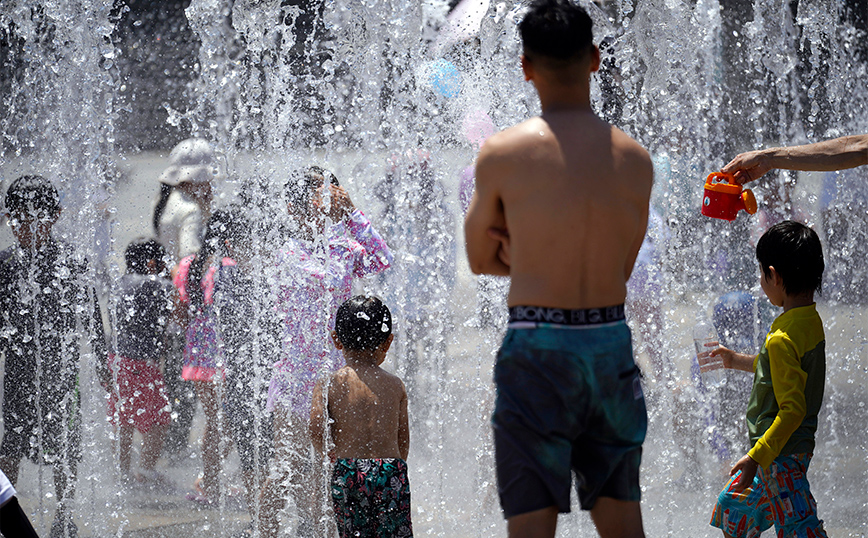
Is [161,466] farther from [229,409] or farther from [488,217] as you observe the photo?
[488,217]

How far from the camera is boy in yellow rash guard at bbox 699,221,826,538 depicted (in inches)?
93.0

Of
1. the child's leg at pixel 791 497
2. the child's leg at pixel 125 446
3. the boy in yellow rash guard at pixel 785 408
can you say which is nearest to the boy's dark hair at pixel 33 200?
the child's leg at pixel 125 446

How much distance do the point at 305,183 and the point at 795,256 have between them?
188 cm

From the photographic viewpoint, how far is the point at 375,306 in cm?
280

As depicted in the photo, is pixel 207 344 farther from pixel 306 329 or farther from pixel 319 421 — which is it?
pixel 319 421

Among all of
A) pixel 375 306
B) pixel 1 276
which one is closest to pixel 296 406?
pixel 375 306

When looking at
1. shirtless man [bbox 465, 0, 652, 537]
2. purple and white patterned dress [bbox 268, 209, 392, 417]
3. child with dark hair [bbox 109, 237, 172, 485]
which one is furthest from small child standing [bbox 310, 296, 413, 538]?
child with dark hair [bbox 109, 237, 172, 485]

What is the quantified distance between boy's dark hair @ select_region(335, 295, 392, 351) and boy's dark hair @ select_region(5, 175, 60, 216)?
5.55 feet

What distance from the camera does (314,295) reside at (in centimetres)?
330

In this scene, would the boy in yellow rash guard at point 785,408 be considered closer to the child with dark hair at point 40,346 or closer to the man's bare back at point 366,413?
the man's bare back at point 366,413

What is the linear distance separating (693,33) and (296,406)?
3.29m

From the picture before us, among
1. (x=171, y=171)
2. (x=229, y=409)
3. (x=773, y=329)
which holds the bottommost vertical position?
(x=229, y=409)

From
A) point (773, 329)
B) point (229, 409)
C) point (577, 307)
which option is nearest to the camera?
point (577, 307)

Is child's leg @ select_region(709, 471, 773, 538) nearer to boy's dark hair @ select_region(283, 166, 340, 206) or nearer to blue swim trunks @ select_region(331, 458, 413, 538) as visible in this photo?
blue swim trunks @ select_region(331, 458, 413, 538)
